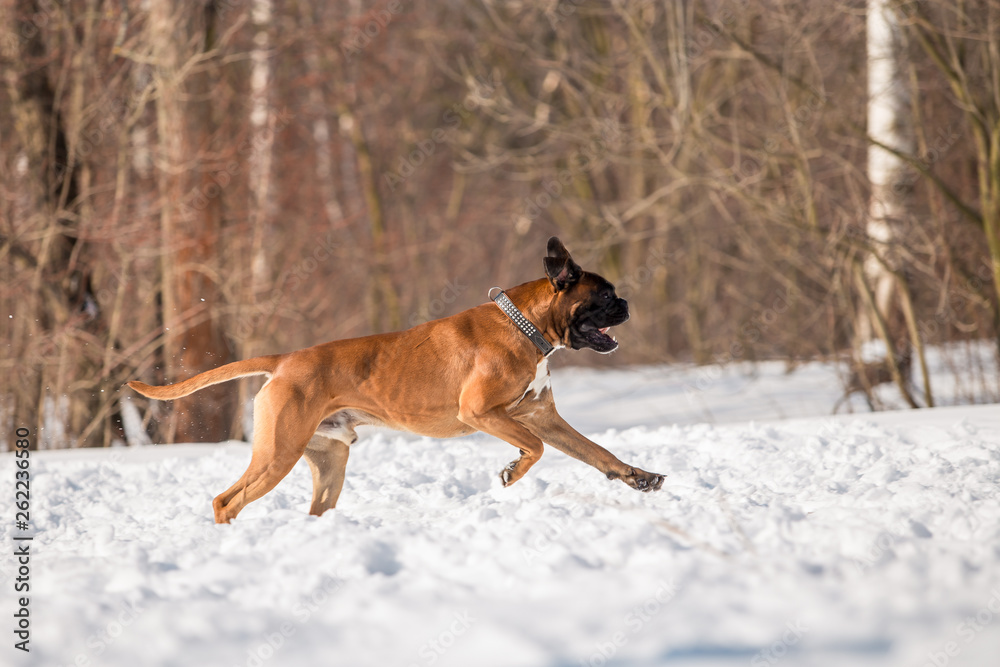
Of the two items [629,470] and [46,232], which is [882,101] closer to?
[629,470]

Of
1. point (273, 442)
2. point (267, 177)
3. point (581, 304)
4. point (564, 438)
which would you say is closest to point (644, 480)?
point (564, 438)

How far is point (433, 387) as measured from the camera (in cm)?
482

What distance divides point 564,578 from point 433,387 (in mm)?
1877

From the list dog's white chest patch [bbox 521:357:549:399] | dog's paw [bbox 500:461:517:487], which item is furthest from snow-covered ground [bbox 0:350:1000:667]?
dog's white chest patch [bbox 521:357:549:399]

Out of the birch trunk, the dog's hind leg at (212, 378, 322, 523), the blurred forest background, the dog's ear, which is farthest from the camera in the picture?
the birch trunk

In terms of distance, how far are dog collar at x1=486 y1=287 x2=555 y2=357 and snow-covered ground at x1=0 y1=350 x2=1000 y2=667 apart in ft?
2.56

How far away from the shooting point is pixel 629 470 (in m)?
4.80

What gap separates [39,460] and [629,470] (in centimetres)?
482

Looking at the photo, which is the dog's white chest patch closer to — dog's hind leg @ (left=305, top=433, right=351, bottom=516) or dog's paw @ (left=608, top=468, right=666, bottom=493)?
dog's paw @ (left=608, top=468, right=666, bottom=493)

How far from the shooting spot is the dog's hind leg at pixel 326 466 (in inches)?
198

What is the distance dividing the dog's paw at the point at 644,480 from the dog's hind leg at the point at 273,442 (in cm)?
168

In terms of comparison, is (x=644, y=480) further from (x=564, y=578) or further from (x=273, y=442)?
(x=273, y=442)

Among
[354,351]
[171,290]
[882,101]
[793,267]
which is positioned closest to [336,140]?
[171,290]

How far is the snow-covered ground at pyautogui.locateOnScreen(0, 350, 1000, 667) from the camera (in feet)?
8.97
